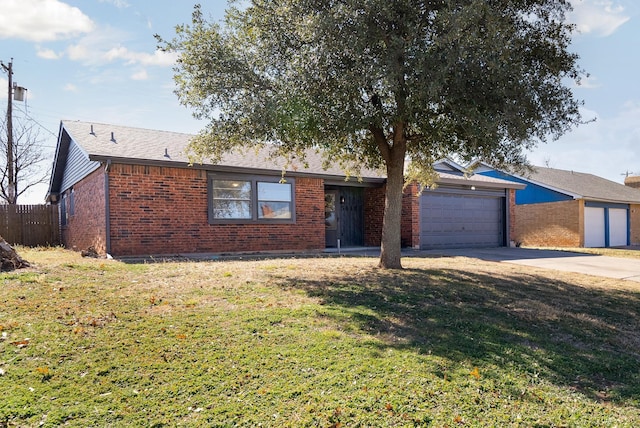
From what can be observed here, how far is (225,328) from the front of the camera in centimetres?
448

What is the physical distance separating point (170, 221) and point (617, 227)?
973 inches

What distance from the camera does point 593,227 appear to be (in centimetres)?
2252

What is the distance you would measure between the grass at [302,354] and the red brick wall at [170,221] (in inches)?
161

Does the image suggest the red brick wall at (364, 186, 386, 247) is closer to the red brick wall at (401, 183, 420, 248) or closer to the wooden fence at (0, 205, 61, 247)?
the red brick wall at (401, 183, 420, 248)

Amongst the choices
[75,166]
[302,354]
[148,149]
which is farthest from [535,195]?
[302,354]

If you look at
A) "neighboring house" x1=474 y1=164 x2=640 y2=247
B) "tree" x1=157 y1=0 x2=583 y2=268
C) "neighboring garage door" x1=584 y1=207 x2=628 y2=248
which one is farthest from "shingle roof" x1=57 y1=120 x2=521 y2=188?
"neighboring garage door" x1=584 y1=207 x2=628 y2=248

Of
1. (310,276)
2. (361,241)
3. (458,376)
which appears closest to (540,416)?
(458,376)

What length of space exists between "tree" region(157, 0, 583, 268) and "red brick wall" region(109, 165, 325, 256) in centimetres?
346

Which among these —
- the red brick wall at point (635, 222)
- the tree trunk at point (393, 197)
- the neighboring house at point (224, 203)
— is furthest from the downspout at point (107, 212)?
the red brick wall at point (635, 222)

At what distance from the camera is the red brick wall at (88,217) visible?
11.2 meters

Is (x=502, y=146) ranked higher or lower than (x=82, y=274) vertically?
higher

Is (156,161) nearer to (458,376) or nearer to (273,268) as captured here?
(273,268)

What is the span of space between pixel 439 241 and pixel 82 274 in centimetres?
1259

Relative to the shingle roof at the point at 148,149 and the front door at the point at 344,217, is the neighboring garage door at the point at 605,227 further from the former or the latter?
the shingle roof at the point at 148,149
